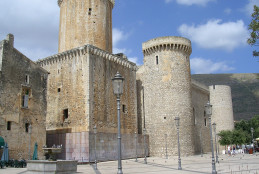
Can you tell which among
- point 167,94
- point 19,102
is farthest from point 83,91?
point 167,94

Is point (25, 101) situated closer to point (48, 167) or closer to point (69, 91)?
point (69, 91)

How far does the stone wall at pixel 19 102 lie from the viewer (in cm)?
1728

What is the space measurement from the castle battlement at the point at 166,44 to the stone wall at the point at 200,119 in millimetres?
6961

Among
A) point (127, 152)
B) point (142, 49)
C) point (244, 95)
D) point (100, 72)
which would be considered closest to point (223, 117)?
point (142, 49)

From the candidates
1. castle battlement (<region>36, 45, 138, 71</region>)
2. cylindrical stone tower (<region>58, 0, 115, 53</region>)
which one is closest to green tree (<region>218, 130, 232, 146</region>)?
castle battlement (<region>36, 45, 138, 71</region>)

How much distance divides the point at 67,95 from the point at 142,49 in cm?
1046

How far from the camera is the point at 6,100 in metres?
17.3

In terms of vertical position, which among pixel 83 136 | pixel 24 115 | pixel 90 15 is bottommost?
pixel 83 136

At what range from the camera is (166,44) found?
89.5 ft

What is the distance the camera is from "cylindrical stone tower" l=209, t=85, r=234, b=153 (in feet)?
120

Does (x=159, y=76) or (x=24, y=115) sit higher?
(x=159, y=76)

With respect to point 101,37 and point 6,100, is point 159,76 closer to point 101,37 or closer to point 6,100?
point 101,37

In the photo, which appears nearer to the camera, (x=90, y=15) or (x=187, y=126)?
(x=90, y=15)

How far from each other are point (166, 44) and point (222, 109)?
49.0 ft
